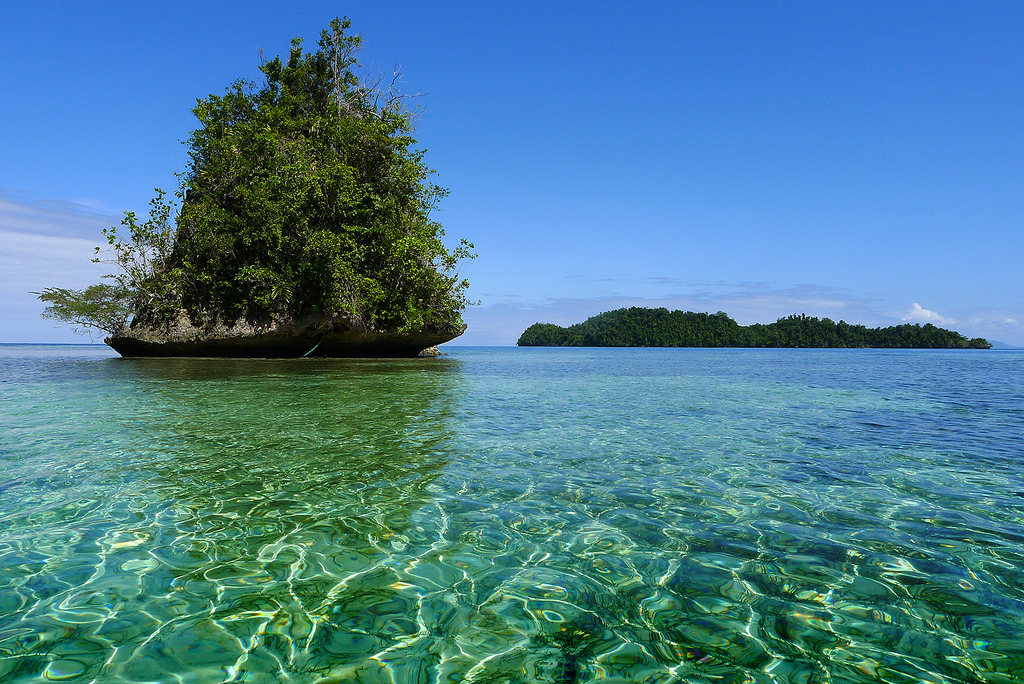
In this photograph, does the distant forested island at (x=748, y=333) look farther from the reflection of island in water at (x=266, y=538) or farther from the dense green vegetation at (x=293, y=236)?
the reflection of island in water at (x=266, y=538)

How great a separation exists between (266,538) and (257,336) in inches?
868

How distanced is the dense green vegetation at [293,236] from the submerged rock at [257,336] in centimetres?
46

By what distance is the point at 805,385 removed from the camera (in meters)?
14.8

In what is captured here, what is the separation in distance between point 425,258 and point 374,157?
5.65 m

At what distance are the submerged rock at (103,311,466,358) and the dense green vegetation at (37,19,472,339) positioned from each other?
460 millimetres

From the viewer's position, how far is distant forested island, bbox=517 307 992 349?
93500 millimetres

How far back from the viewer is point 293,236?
75.3 feet

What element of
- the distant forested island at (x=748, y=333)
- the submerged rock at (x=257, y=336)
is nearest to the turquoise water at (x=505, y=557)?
the submerged rock at (x=257, y=336)

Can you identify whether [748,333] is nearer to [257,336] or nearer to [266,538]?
[257,336]

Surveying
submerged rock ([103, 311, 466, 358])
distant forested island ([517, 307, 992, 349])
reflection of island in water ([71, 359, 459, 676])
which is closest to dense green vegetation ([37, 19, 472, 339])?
submerged rock ([103, 311, 466, 358])


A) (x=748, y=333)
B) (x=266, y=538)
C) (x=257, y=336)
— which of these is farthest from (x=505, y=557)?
(x=748, y=333)

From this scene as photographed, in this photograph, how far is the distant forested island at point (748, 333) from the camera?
93.5m

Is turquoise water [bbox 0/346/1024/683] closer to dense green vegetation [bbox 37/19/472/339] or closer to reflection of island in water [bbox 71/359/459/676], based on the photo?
reflection of island in water [bbox 71/359/459/676]

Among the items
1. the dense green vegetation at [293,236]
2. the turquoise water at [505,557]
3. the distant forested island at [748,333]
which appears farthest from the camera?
the distant forested island at [748,333]
